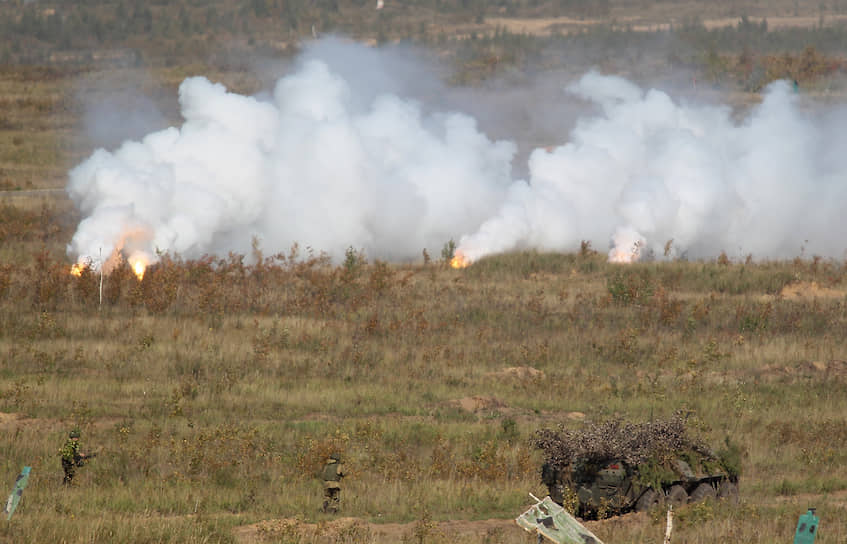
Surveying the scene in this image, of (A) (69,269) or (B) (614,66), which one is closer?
(A) (69,269)

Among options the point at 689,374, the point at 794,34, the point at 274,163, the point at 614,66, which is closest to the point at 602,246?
the point at 274,163

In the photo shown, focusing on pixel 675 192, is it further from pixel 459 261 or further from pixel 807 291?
pixel 459 261

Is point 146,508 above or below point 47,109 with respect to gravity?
below

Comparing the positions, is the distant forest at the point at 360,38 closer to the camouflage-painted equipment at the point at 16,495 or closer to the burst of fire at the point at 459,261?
the burst of fire at the point at 459,261

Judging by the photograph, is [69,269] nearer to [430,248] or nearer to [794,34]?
[430,248]

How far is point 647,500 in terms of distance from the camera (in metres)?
16.8

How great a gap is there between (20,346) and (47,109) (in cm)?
4787

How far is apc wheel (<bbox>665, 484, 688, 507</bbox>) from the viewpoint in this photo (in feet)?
55.0

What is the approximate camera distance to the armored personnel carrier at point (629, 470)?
54.4ft

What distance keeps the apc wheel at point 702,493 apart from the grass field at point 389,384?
736mm

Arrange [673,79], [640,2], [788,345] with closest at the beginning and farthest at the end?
1. [788,345]
2. [673,79]
3. [640,2]

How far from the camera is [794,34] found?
101875mm

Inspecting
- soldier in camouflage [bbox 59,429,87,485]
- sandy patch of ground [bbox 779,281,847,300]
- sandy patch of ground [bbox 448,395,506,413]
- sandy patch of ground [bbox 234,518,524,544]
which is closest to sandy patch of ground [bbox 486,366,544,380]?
sandy patch of ground [bbox 448,395,506,413]

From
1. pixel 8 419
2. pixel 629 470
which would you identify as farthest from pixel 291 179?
pixel 629 470
